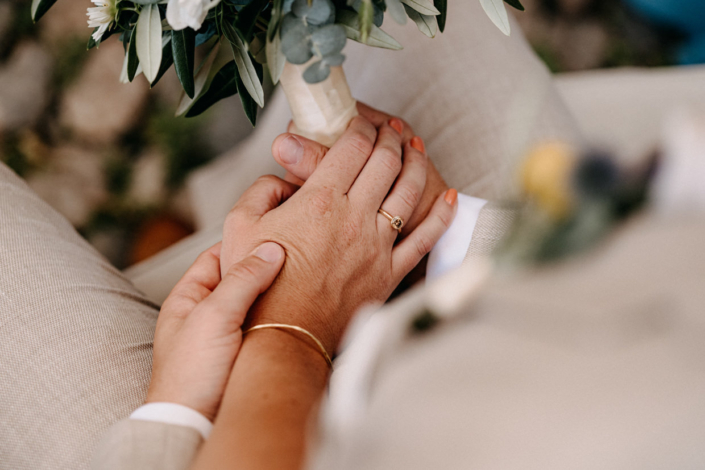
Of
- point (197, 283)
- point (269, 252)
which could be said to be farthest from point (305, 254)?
point (197, 283)

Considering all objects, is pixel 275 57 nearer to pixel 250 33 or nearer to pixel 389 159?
pixel 250 33

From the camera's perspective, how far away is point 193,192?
1.25 metres

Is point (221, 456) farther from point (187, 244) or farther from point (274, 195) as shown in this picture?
point (187, 244)

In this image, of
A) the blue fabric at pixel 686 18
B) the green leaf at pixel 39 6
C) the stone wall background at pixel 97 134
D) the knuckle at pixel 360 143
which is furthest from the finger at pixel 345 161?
the blue fabric at pixel 686 18

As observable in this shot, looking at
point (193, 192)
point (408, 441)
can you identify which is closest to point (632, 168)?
point (408, 441)

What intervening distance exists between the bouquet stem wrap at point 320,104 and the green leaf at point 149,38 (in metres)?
0.17

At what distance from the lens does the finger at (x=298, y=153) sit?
0.56m

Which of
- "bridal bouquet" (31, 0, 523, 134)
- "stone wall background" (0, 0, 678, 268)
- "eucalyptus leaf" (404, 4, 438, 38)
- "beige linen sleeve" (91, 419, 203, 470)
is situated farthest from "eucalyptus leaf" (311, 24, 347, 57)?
"stone wall background" (0, 0, 678, 268)

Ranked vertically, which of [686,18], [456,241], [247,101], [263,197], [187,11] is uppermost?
[187,11]

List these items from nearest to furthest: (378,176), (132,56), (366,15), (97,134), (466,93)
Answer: (366,15)
(132,56)
(378,176)
(466,93)
(97,134)

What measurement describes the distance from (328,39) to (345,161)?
0.18m

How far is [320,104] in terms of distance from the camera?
0.58m

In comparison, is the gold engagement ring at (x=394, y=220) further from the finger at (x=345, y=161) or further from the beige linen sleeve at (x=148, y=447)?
the beige linen sleeve at (x=148, y=447)

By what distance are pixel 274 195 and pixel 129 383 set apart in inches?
10.5
